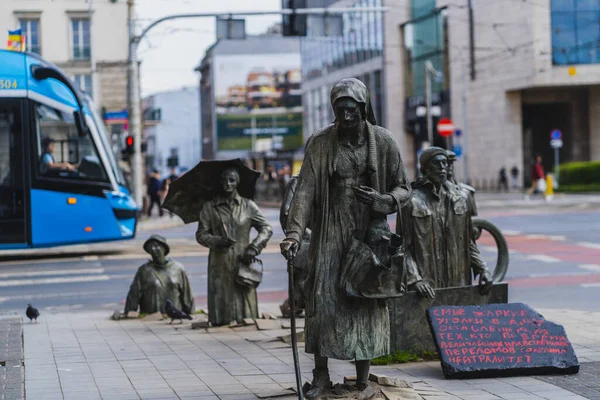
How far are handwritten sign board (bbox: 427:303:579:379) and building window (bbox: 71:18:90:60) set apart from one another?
3356 cm

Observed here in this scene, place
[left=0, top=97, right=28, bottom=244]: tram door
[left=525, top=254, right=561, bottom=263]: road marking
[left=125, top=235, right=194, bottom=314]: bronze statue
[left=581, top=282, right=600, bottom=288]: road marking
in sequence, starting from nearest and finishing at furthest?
1. [left=125, top=235, right=194, bottom=314]: bronze statue
2. [left=581, top=282, right=600, bottom=288]: road marking
3. [left=525, top=254, right=561, bottom=263]: road marking
4. [left=0, top=97, right=28, bottom=244]: tram door

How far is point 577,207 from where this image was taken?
37.2 m

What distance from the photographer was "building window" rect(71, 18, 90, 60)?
42.3 meters

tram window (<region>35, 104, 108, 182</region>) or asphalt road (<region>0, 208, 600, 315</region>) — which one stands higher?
tram window (<region>35, 104, 108, 182</region>)

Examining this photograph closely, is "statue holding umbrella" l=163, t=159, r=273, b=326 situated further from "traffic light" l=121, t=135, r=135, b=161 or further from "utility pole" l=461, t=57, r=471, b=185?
"utility pole" l=461, t=57, r=471, b=185

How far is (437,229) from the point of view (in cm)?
971

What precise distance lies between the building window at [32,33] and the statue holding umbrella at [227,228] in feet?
71.9

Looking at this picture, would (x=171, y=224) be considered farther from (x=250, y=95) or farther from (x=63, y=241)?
(x=250, y=95)

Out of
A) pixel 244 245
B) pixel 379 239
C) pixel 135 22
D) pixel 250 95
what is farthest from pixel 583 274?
pixel 250 95

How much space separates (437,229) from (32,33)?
2951 centimetres

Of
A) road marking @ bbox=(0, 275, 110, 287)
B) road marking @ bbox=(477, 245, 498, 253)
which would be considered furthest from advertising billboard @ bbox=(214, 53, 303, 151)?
road marking @ bbox=(0, 275, 110, 287)

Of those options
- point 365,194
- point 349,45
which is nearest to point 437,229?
point 365,194

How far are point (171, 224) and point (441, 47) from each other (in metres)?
30.7

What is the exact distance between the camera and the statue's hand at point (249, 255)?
11.6m
